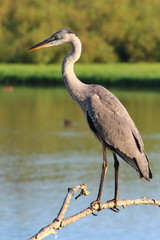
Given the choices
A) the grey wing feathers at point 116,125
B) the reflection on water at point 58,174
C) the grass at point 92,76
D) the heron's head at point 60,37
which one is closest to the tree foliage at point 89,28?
the grass at point 92,76

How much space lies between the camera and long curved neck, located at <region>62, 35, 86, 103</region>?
768 centimetres

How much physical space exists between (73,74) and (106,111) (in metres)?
0.45

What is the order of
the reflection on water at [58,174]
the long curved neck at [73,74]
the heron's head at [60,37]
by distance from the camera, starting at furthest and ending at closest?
the reflection on water at [58,174] < the long curved neck at [73,74] < the heron's head at [60,37]

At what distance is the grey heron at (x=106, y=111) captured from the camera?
7668 millimetres

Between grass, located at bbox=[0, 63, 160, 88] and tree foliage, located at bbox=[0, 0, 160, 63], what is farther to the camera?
tree foliage, located at bbox=[0, 0, 160, 63]

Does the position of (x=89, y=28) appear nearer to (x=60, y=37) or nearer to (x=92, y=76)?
(x=92, y=76)

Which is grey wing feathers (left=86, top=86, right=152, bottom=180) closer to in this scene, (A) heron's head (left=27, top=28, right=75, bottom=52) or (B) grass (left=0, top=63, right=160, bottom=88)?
(A) heron's head (left=27, top=28, right=75, bottom=52)

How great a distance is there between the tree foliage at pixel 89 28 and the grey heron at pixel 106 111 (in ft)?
147

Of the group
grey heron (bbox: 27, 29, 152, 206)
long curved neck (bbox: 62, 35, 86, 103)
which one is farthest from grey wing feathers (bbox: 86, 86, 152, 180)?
long curved neck (bbox: 62, 35, 86, 103)

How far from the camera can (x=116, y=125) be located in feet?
25.6

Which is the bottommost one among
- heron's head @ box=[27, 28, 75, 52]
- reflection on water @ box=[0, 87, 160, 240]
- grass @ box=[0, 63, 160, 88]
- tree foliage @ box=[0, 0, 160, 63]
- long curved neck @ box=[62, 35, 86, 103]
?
long curved neck @ box=[62, 35, 86, 103]

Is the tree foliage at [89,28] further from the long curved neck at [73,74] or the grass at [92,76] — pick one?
the long curved neck at [73,74]

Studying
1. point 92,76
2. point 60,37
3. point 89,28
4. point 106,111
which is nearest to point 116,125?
point 106,111

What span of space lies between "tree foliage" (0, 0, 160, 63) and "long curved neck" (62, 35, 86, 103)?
147 ft
